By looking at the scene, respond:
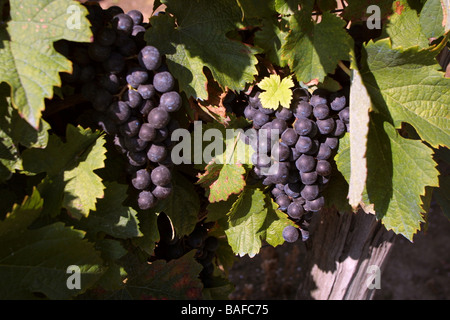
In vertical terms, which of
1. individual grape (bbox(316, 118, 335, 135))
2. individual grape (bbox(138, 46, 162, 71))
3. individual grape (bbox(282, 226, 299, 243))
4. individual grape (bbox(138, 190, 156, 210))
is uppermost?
individual grape (bbox(138, 46, 162, 71))

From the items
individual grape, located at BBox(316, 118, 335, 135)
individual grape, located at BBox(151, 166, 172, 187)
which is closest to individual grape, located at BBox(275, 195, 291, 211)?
individual grape, located at BBox(316, 118, 335, 135)

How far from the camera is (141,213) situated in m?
1.17

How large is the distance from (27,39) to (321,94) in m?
0.67

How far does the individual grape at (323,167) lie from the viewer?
1.13 m

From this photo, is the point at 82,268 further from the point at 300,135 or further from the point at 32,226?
the point at 300,135

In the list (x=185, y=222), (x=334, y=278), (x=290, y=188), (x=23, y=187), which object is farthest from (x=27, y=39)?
(x=334, y=278)

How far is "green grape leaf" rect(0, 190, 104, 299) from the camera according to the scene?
941mm

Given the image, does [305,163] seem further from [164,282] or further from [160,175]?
[164,282]

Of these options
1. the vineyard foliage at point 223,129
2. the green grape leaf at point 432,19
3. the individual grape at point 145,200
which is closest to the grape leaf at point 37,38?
the vineyard foliage at point 223,129

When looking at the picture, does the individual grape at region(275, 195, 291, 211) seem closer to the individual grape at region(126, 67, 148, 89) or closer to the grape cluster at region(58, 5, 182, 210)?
the grape cluster at region(58, 5, 182, 210)

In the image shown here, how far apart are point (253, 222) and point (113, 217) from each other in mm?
393

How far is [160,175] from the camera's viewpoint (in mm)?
1046

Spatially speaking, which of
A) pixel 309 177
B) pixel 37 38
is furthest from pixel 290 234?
pixel 37 38

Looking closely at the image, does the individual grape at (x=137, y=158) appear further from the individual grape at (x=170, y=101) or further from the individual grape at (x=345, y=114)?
the individual grape at (x=345, y=114)
